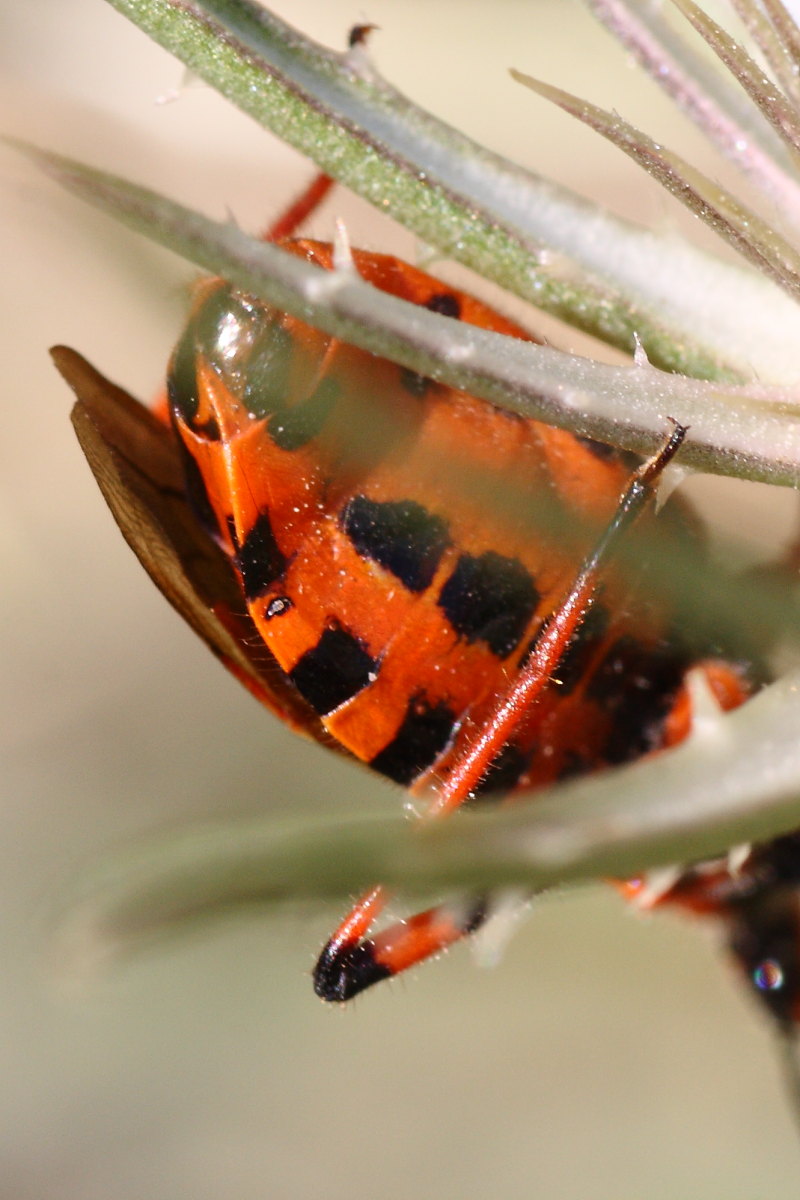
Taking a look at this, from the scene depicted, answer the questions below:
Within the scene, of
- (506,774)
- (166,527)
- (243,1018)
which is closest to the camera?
(166,527)

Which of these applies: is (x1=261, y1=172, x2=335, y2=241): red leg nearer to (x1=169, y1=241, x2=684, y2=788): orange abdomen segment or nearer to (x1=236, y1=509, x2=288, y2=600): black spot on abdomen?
(x1=169, y1=241, x2=684, y2=788): orange abdomen segment

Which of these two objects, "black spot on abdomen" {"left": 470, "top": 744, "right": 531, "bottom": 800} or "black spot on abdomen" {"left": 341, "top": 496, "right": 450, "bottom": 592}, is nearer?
"black spot on abdomen" {"left": 341, "top": 496, "right": 450, "bottom": 592}

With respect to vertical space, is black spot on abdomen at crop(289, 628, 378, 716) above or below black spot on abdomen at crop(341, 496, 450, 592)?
below

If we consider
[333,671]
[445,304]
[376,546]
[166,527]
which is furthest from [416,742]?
[445,304]

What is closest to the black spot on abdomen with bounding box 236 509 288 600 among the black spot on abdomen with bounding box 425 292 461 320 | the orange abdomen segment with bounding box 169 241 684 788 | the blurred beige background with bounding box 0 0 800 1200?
the orange abdomen segment with bounding box 169 241 684 788

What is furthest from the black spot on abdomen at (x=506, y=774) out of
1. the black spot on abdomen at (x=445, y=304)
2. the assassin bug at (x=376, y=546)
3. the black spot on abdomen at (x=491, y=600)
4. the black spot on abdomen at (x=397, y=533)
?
the black spot on abdomen at (x=445, y=304)

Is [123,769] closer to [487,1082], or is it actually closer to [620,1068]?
[487,1082]

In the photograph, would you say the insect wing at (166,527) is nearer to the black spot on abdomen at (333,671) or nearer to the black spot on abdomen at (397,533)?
the black spot on abdomen at (333,671)

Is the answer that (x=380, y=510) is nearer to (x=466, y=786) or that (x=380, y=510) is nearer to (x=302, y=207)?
(x=466, y=786)
